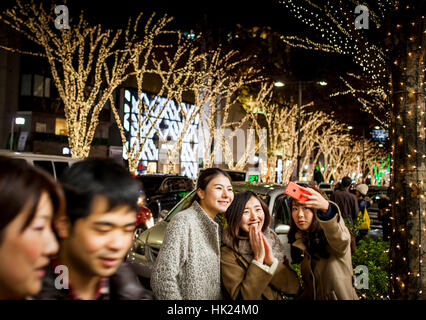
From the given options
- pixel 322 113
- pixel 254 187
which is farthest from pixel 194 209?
pixel 322 113

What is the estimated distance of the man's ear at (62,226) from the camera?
1.20 metres

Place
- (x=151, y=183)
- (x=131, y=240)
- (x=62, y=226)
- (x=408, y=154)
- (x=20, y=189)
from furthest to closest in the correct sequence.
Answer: (x=151, y=183)
(x=408, y=154)
(x=131, y=240)
(x=62, y=226)
(x=20, y=189)

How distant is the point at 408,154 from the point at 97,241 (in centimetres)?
312

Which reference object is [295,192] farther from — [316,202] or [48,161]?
[48,161]

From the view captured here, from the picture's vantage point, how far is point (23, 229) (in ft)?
3.54

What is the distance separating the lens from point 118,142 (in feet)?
122

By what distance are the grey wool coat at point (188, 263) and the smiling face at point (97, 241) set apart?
1.00 metres

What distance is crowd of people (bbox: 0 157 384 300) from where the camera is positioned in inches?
42.9

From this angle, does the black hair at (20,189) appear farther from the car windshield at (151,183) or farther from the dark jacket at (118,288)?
the car windshield at (151,183)

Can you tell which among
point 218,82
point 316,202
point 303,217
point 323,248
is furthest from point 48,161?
point 218,82

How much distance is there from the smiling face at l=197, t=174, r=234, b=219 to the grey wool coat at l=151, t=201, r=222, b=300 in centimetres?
12

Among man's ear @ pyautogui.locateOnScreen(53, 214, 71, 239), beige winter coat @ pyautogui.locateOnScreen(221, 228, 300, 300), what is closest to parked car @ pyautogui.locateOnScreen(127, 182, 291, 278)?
beige winter coat @ pyautogui.locateOnScreen(221, 228, 300, 300)

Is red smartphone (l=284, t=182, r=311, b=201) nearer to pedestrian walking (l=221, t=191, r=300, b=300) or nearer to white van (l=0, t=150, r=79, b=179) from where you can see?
pedestrian walking (l=221, t=191, r=300, b=300)
